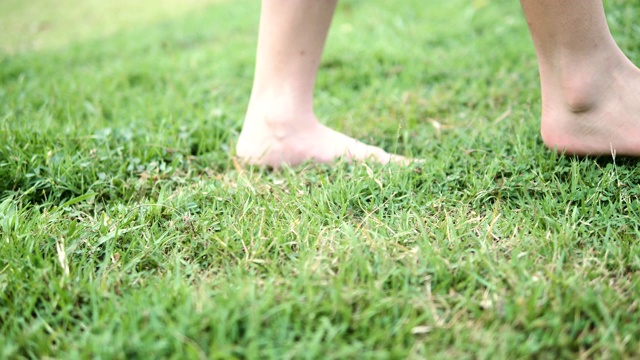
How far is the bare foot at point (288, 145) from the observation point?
171cm

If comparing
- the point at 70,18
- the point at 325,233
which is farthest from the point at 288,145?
the point at 70,18

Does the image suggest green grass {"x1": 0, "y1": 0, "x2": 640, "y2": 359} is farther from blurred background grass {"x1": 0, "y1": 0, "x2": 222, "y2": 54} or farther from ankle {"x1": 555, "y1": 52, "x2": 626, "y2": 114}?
blurred background grass {"x1": 0, "y1": 0, "x2": 222, "y2": 54}

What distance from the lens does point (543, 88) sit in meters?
1.49

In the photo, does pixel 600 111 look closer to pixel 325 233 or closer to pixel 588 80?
pixel 588 80

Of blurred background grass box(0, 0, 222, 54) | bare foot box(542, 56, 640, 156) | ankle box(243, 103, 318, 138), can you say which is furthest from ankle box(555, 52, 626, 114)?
blurred background grass box(0, 0, 222, 54)

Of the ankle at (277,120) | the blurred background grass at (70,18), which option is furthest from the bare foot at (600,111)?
the blurred background grass at (70,18)

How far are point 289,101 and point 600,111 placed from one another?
958mm

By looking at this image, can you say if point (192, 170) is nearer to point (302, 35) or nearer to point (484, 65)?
point (302, 35)

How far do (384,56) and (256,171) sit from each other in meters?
1.35

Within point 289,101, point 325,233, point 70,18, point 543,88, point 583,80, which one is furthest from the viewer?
point 70,18

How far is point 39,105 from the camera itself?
2375 mm

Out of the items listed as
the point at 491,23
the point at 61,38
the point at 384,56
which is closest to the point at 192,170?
the point at 384,56

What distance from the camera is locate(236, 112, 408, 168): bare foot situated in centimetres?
171

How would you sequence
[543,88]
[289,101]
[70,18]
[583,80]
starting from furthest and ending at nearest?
[70,18], [289,101], [543,88], [583,80]
